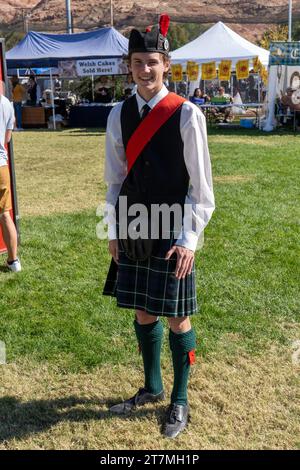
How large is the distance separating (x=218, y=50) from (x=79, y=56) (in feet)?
13.8

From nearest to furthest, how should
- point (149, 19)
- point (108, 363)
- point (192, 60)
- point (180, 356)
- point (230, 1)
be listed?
1. point (180, 356)
2. point (108, 363)
3. point (192, 60)
4. point (149, 19)
5. point (230, 1)

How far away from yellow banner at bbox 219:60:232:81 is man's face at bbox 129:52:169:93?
15.2 m

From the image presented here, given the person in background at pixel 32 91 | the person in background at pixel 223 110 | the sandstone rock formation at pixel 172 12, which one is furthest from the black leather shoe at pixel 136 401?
the sandstone rock formation at pixel 172 12

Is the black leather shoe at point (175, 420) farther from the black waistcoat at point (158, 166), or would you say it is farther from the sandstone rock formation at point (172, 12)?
the sandstone rock formation at point (172, 12)

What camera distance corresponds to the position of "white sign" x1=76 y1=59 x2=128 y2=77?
55.4 feet

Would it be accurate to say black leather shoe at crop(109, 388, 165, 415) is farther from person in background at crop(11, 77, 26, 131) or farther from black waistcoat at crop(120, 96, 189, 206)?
person in background at crop(11, 77, 26, 131)

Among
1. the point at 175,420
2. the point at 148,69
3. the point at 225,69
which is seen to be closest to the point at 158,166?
the point at 148,69

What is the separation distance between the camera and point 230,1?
3957 inches

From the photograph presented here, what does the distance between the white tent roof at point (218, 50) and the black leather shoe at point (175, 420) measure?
1548 centimetres

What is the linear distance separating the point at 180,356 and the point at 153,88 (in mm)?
1198

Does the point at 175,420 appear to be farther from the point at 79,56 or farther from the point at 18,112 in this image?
the point at 18,112

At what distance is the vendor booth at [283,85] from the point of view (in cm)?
1489
